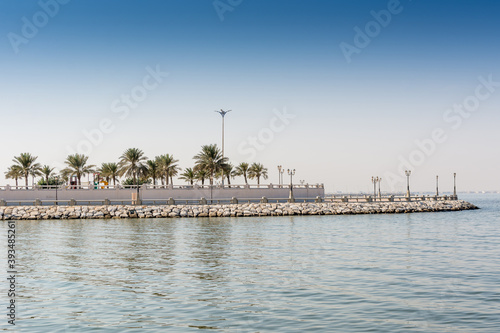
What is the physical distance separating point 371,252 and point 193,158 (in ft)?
235

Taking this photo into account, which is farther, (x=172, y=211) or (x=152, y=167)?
(x=152, y=167)

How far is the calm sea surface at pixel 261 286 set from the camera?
13.0 meters

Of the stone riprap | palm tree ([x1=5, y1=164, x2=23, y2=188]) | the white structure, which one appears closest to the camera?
the stone riprap

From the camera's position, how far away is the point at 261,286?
17.3 metres

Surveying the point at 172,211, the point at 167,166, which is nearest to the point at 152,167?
the point at 167,166

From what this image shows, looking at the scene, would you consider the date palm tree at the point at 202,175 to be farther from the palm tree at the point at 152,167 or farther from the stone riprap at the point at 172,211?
the stone riprap at the point at 172,211

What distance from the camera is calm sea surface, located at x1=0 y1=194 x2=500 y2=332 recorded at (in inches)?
513

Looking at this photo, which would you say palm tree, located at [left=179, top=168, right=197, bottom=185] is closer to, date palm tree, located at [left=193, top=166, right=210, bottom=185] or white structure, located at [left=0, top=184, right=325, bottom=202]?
date palm tree, located at [left=193, top=166, right=210, bottom=185]

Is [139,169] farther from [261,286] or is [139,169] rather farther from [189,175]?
[261,286]

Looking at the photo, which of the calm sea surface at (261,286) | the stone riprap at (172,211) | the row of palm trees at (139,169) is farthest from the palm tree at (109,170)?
the calm sea surface at (261,286)

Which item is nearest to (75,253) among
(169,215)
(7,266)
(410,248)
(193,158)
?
(7,266)

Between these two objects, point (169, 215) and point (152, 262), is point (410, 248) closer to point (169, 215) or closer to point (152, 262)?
point (152, 262)

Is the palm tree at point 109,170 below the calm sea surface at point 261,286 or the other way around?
the other way around

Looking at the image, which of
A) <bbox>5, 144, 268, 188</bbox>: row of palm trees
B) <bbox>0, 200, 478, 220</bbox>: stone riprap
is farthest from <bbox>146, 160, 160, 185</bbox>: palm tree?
<bbox>0, 200, 478, 220</bbox>: stone riprap
